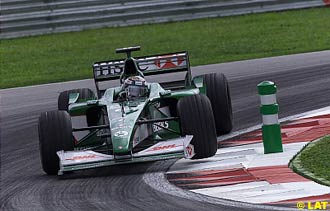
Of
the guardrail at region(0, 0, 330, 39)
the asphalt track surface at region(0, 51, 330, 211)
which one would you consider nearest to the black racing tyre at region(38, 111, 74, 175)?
the asphalt track surface at region(0, 51, 330, 211)

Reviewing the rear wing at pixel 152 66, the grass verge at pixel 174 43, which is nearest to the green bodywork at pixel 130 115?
the rear wing at pixel 152 66

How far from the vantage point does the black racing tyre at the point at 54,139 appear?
1144 centimetres

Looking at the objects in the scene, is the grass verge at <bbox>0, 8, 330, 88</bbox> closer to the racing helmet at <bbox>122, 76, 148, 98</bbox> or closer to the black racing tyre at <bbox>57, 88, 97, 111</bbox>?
the black racing tyre at <bbox>57, 88, 97, 111</bbox>

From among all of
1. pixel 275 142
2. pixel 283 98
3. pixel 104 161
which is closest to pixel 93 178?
pixel 104 161

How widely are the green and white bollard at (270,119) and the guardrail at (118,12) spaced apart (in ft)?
61.5

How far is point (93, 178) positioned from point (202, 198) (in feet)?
7.71

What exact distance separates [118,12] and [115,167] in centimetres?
1833

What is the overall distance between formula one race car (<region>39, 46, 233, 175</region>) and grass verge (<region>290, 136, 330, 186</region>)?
103 centimetres

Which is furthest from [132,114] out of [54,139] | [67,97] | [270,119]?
[67,97]

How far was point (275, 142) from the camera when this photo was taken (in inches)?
435

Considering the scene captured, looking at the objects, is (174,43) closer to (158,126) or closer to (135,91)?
(135,91)

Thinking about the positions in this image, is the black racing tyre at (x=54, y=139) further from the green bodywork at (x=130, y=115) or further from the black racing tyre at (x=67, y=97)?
the black racing tyre at (x=67, y=97)

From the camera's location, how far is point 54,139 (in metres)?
11.5

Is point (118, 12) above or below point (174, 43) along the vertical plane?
above
